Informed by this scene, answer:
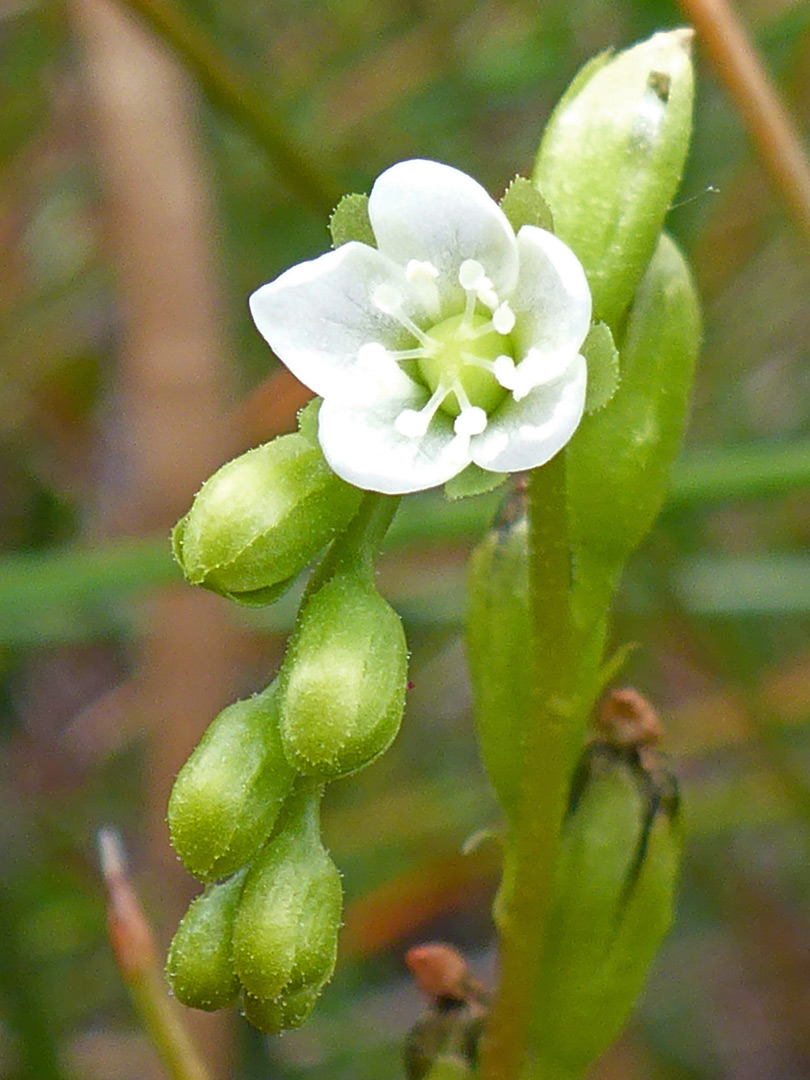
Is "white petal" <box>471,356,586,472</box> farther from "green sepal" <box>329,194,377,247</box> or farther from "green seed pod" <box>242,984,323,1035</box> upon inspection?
"green seed pod" <box>242,984,323,1035</box>

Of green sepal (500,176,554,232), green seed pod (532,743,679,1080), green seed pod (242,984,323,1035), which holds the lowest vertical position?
green seed pod (532,743,679,1080)

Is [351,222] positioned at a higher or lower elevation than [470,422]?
higher

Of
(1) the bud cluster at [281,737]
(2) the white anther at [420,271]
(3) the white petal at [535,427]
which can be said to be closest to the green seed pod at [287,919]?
(1) the bud cluster at [281,737]

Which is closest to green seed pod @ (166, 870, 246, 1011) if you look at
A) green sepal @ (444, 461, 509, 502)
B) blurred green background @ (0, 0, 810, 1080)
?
green sepal @ (444, 461, 509, 502)

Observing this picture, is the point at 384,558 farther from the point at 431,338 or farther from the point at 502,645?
the point at 431,338

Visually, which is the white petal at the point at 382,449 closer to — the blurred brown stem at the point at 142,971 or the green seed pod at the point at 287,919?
the green seed pod at the point at 287,919

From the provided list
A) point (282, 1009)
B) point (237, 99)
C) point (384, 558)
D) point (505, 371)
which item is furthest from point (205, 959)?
point (384, 558)

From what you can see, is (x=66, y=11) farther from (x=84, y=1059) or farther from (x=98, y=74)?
(x=84, y=1059)
